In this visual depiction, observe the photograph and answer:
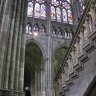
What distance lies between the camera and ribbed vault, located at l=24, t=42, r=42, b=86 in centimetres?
2672

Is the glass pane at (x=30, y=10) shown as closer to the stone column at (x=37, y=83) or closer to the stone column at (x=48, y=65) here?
the stone column at (x=48, y=65)

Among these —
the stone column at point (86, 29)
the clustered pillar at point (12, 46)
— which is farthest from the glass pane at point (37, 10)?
the stone column at point (86, 29)

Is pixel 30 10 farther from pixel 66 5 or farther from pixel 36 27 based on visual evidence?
pixel 66 5

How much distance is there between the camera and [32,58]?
95.0ft

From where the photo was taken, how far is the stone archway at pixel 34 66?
25969 mm

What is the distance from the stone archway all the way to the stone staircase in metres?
18.8

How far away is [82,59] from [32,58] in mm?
23234

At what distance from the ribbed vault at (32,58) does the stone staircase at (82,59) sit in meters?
18.8

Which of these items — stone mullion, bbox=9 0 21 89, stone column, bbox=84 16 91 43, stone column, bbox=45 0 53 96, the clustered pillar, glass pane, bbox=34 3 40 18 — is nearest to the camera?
stone column, bbox=84 16 91 43

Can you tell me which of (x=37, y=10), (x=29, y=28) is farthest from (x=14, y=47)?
(x=37, y=10)

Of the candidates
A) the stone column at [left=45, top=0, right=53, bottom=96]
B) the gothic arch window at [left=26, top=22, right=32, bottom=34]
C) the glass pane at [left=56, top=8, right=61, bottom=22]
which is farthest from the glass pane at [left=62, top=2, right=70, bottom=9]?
the gothic arch window at [left=26, top=22, right=32, bottom=34]

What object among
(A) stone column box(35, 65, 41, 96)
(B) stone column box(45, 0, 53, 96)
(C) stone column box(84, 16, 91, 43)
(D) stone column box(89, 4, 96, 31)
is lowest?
(A) stone column box(35, 65, 41, 96)

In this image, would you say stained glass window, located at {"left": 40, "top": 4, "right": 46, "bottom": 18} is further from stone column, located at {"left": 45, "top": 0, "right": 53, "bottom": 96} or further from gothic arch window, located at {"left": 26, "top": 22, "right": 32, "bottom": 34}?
gothic arch window, located at {"left": 26, "top": 22, "right": 32, "bottom": 34}

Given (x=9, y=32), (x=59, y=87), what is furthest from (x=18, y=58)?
(x=59, y=87)
